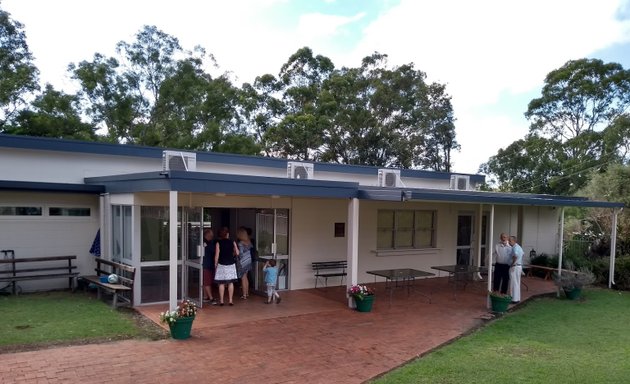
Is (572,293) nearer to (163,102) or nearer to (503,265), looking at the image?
(503,265)

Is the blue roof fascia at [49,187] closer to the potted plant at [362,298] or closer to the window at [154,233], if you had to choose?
the window at [154,233]

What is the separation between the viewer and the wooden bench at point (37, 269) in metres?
9.82

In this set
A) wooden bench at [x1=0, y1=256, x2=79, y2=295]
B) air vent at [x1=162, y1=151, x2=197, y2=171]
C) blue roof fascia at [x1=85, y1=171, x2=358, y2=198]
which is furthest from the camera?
air vent at [x1=162, y1=151, x2=197, y2=171]

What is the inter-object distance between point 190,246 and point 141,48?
18786mm

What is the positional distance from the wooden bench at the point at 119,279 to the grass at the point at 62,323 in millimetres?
314

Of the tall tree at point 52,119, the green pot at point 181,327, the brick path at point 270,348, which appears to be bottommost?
the brick path at point 270,348

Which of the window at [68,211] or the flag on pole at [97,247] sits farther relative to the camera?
the flag on pole at [97,247]

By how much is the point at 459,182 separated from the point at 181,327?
1227 centimetres

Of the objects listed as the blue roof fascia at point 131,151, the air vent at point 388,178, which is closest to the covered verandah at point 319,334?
the air vent at point 388,178

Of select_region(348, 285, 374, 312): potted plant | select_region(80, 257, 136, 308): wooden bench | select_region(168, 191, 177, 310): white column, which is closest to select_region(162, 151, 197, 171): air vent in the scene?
select_region(80, 257, 136, 308): wooden bench

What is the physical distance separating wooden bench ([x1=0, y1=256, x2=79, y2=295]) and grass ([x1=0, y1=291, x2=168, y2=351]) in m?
0.45

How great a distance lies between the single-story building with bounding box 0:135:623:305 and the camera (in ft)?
30.7

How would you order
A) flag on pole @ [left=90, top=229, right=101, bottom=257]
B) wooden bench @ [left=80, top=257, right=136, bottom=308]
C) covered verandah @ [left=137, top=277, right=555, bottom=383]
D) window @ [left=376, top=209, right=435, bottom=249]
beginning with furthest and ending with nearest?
window @ [left=376, top=209, right=435, bottom=249], flag on pole @ [left=90, top=229, right=101, bottom=257], wooden bench @ [left=80, top=257, right=136, bottom=308], covered verandah @ [left=137, top=277, right=555, bottom=383]

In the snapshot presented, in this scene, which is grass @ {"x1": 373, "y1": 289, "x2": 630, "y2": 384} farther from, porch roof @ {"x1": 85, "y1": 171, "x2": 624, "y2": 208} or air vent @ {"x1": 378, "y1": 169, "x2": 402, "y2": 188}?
air vent @ {"x1": 378, "y1": 169, "x2": 402, "y2": 188}
